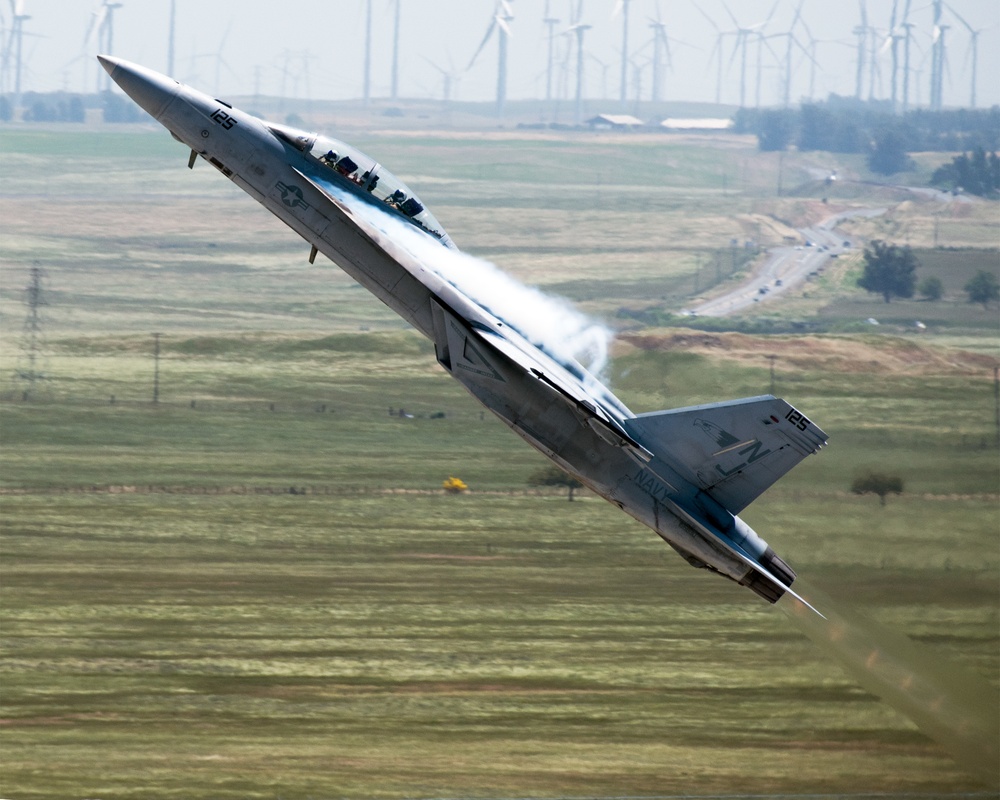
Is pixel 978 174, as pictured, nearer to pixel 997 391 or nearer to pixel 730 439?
pixel 997 391

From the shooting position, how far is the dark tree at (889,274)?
6329 inches

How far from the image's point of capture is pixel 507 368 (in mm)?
33531

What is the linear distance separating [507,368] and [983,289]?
132 metres

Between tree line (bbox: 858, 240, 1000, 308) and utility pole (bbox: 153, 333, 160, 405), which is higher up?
tree line (bbox: 858, 240, 1000, 308)

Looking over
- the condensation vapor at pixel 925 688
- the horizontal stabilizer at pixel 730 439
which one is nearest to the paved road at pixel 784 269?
the condensation vapor at pixel 925 688

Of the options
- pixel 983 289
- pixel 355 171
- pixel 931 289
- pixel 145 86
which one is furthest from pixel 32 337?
pixel 355 171

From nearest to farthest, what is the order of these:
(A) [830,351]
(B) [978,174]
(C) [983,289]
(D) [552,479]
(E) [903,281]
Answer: (D) [552,479]
(A) [830,351]
(C) [983,289]
(E) [903,281]
(B) [978,174]

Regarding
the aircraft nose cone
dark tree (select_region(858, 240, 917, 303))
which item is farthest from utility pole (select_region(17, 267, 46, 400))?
the aircraft nose cone

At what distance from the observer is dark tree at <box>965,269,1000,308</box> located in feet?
508

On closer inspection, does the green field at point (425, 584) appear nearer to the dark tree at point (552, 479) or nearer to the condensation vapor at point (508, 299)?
the dark tree at point (552, 479)

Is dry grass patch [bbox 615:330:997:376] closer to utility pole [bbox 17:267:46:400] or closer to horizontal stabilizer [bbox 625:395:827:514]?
utility pole [bbox 17:267:46:400]

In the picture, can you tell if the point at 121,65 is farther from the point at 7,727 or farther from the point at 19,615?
the point at 19,615

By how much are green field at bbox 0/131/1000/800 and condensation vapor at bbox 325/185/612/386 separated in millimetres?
22518

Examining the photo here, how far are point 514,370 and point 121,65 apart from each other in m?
11.0
